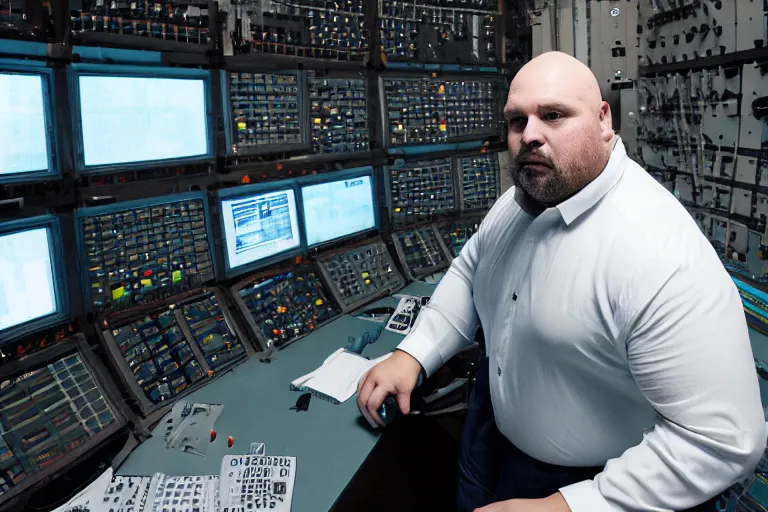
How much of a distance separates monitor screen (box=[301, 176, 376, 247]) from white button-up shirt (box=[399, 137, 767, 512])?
1.02 metres

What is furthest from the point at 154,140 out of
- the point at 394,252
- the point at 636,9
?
the point at 636,9

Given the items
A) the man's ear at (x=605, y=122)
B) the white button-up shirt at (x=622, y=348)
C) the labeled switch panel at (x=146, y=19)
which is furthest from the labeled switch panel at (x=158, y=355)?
the man's ear at (x=605, y=122)

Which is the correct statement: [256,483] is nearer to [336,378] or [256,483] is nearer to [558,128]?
[336,378]

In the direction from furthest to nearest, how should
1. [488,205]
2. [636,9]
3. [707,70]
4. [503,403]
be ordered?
[488,205], [636,9], [707,70], [503,403]

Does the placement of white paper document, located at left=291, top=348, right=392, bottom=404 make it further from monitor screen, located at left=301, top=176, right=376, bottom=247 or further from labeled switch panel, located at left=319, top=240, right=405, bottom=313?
monitor screen, located at left=301, top=176, right=376, bottom=247

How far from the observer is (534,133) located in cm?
103

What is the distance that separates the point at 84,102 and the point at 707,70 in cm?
203

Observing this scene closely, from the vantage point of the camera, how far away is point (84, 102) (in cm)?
144

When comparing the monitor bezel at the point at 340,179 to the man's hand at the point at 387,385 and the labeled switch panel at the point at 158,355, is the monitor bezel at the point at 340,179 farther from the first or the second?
the man's hand at the point at 387,385

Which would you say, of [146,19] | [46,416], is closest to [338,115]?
[146,19]

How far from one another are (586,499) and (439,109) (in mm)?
2080

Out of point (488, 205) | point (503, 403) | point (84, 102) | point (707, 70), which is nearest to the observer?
point (503, 403)

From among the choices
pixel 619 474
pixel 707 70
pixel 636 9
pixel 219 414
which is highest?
pixel 636 9

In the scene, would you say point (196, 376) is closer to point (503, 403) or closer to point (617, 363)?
point (503, 403)
